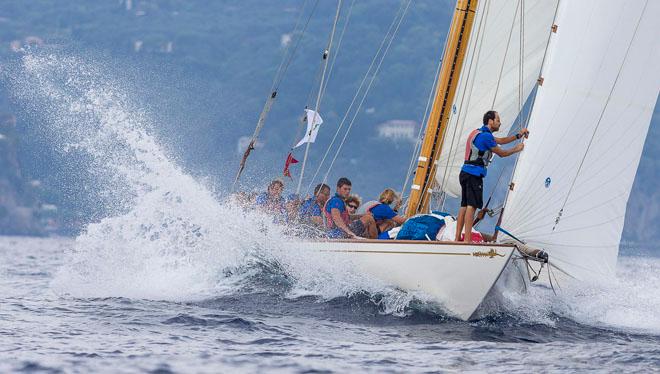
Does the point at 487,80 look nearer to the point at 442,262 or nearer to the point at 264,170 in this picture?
the point at 442,262

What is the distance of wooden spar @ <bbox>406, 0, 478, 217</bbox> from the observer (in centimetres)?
1317

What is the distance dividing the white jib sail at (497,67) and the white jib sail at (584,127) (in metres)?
2.35

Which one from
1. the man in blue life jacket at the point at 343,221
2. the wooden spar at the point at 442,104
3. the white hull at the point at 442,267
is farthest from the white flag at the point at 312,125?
the white hull at the point at 442,267

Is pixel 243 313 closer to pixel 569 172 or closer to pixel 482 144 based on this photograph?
pixel 482 144

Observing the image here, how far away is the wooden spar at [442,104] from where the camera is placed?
13.2m

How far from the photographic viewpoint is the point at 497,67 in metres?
14.2

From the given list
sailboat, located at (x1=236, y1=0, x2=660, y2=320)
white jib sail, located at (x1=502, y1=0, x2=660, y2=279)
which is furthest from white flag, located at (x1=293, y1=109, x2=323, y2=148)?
white jib sail, located at (x1=502, y1=0, x2=660, y2=279)

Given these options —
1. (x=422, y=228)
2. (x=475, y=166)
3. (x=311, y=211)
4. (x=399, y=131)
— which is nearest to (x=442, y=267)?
(x=422, y=228)

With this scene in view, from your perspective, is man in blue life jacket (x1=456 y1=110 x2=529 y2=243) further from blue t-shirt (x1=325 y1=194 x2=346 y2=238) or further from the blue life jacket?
blue t-shirt (x1=325 y1=194 x2=346 y2=238)

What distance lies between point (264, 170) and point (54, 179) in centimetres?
1912

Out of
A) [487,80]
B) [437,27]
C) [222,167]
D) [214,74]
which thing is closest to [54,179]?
[222,167]

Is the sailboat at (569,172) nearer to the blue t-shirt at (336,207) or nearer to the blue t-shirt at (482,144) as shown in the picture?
the blue t-shirt at (482,144)

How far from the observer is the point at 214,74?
13062 centimetres

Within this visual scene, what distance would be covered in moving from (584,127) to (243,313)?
3611 mm
